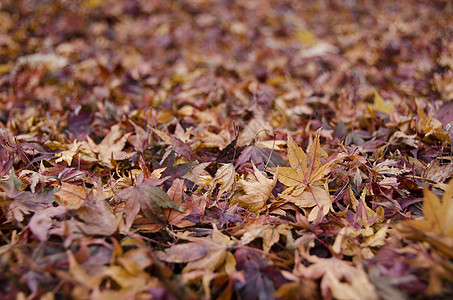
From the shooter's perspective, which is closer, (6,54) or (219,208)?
(219,208)

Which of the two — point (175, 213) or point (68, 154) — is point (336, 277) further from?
point (68, 154)

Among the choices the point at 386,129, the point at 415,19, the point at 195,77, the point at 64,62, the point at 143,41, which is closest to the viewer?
the point at 386,129

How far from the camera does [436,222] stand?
0.71 m

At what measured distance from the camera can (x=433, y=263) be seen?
656mm

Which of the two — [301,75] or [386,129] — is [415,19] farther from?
[386,129]

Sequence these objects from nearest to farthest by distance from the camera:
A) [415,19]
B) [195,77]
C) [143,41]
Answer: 1. [195,77]
2. [143,41]
3. [415,19]

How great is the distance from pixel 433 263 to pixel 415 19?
2.74m

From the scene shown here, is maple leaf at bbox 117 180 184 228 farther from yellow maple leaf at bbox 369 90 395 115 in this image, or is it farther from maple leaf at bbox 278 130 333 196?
yellow maple leaf at bbox 369 90 395 115

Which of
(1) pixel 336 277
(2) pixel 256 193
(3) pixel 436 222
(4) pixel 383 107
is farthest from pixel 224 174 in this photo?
(4) pixel 383 107

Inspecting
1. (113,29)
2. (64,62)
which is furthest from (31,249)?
(113,29)

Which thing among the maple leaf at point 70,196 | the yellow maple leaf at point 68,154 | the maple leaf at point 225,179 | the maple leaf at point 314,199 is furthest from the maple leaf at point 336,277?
the yellow maple leaf at point 68,154

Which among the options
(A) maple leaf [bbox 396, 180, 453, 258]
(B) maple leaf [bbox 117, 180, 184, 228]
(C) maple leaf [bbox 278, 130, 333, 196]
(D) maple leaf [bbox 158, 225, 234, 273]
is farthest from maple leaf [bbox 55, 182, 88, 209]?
(A) maple leaf [bbox 396, 180, 453, 258]

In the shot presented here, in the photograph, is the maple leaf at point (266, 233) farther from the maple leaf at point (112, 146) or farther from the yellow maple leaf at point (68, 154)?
the yellow maple leaf at point (68, 154)

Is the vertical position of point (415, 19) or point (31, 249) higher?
point (415, 19)
